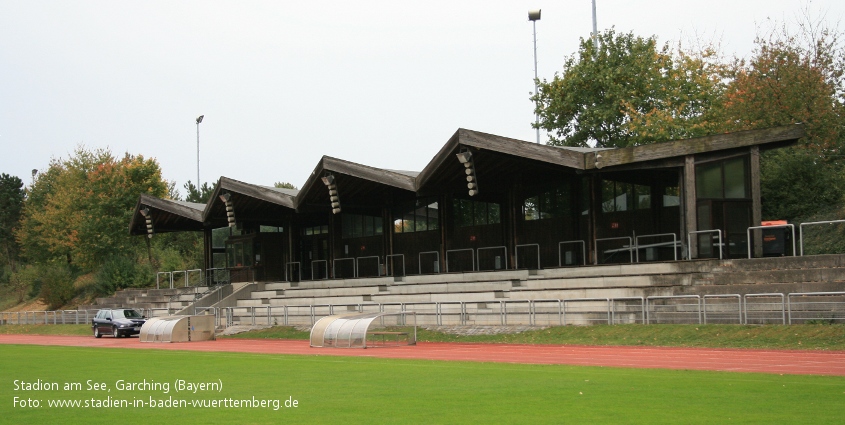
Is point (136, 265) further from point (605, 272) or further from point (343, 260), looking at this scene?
point (605, 272)

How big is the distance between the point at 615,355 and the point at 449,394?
8.80m

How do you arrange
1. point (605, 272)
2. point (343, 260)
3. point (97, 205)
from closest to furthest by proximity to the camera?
point (605, 272) < point (343, 260) < point (97, 205)

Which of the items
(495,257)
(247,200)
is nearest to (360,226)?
(247,200)

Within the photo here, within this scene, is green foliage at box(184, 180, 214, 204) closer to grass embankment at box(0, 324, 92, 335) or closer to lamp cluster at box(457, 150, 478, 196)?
grass embankment at box(0, 324, 92, 335)

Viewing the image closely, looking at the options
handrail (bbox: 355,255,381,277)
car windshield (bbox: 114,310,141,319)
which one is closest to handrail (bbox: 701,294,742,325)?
handrail (bbox: 355,255,381,277)

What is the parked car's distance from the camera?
132 ft

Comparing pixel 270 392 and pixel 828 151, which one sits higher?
pixel 828 151

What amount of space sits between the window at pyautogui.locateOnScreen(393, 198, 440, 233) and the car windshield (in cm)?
1210

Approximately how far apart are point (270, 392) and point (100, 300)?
41.5m

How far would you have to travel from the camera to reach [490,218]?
38.6m

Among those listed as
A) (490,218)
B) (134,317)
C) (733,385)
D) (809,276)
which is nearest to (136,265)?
(134,317)

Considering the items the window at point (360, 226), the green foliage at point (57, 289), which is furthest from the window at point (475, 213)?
the green foliage at point (57, 289)

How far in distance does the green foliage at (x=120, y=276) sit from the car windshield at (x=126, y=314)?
51.6 ft

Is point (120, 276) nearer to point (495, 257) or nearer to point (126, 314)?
point (126, 314)
